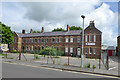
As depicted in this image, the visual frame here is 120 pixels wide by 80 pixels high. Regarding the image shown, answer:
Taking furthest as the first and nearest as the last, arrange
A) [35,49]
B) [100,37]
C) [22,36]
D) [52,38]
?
[22,36] < [35,49] < [52,38] < [100,37]

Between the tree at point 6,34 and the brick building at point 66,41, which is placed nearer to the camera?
the brick building at point 66,41

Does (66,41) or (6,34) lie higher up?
(6,34)

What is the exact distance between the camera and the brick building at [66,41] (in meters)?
33.6

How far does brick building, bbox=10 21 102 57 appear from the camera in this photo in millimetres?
33594

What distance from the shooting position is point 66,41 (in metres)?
38.5

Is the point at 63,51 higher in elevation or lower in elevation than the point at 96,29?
lower

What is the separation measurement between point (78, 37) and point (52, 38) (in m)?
9.81

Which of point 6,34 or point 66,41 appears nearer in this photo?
point 6,34

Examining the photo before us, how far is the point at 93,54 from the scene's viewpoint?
3353 centimetres

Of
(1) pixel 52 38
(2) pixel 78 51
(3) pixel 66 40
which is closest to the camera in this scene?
(2) pixel 78 51

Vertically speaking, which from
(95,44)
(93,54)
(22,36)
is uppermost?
(22,36)

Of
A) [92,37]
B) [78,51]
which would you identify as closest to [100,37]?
[92,37]

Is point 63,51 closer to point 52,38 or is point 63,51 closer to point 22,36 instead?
point 52,38

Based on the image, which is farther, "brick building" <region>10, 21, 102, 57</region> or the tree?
the tree
